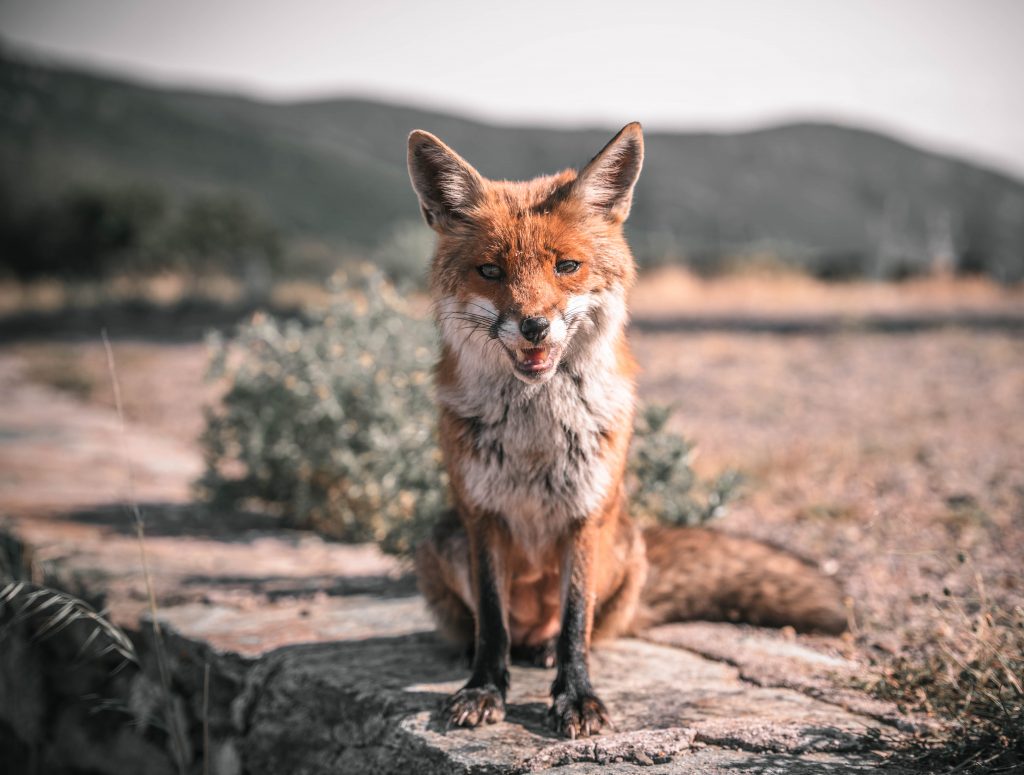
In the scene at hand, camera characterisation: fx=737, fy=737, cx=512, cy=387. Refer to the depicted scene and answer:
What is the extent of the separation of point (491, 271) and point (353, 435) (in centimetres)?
310

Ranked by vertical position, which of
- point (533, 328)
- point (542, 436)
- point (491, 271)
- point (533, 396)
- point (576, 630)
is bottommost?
point (576, 630)

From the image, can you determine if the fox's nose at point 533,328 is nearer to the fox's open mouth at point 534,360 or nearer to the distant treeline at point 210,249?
the fox's open mouth at point 534,360

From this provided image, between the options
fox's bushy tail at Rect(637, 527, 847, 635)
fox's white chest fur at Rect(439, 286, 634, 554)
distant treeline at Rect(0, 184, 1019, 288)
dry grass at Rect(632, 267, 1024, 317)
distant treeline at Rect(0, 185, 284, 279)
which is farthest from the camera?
distant treeline at Rect(0, 185, 284, 279)

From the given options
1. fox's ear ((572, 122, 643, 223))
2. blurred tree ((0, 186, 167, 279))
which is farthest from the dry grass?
blurred tree ((0, 186, 167, 279))

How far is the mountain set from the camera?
42.3m

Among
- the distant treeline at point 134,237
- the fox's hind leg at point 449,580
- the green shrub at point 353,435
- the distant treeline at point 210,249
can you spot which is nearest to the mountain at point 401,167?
the distant treeline at point 210,249

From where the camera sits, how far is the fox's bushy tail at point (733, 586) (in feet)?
11.6

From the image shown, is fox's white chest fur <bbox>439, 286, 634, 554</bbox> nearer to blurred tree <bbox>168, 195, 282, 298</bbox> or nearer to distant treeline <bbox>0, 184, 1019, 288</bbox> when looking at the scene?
distant treeline <bbox>0, 184, 1019, 288</bbox>

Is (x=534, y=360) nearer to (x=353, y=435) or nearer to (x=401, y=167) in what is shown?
(x=353, y=435)

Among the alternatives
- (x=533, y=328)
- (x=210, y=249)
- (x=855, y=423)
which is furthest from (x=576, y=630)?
(x=210, y=249)

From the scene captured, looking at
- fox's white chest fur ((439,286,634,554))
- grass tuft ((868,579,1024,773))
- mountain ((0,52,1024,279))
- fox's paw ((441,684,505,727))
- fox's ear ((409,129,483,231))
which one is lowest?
fox's paw ((441,684,505,727))

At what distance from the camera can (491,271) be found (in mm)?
2662

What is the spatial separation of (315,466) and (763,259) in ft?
53.8

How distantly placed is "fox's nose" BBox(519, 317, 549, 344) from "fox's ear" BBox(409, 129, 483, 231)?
2.21ft
